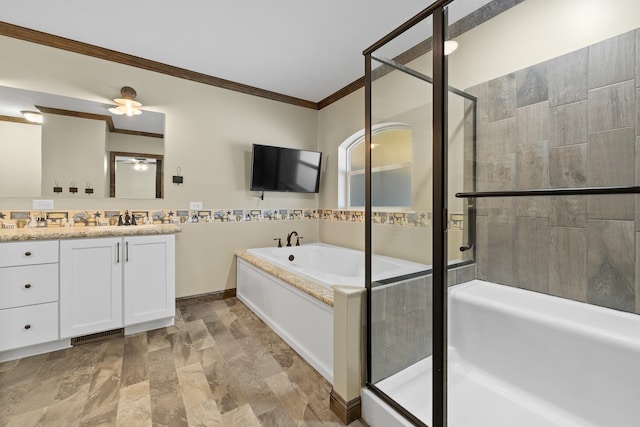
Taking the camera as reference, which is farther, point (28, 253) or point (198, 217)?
point (198, 217)

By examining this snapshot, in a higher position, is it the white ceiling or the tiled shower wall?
the white ceiling

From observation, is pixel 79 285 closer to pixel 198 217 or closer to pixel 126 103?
pixel 198 217

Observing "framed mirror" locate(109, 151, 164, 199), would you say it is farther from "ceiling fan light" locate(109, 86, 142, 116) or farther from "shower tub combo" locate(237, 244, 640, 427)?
"shower tub combo" locate(237, 244, 640, 427)

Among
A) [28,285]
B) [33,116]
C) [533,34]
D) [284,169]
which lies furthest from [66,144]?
[533,34]

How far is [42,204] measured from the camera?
2488 millimetres

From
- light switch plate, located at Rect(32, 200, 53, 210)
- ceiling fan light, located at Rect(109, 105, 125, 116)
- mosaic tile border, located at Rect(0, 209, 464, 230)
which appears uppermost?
ceiling fan light, located at Rect(109, 105, 125, 116)

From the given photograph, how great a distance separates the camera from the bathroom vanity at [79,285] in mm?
1998

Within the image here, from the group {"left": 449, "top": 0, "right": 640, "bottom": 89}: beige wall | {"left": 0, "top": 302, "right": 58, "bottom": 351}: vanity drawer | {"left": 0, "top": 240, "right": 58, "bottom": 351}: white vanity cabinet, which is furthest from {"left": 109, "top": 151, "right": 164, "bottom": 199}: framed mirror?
{"left": 449, "top": 0, "right": 640, "bottom": 89}: beige wall

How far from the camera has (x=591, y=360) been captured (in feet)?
4.29

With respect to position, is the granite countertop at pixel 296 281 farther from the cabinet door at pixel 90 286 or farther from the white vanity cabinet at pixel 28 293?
the white vanity cabinet at pixel 28 293

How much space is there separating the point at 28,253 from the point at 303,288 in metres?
1.99

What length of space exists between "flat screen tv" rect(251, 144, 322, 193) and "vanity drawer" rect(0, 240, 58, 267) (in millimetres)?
1887

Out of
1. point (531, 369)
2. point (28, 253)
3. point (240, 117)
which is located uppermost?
point (240, 117)

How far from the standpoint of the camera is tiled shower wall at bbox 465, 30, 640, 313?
1.44 m
